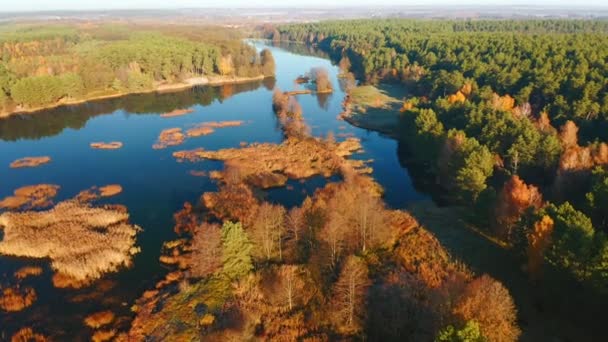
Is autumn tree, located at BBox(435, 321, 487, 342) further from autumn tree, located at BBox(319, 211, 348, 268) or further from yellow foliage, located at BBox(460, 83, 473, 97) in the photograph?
yellow foliage, located at BBox(460, 83, 473, 97)

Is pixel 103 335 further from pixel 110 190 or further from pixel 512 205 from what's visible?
pixel 512 205

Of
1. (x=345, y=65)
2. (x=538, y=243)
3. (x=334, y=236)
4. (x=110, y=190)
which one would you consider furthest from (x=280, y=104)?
(x=538, y=243)

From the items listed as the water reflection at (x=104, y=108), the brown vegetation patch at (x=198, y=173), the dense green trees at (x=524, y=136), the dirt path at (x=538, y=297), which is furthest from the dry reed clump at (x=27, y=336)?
the water reflection at (x=104, y=108)

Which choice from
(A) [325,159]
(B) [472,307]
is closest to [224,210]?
(A) [325,159]

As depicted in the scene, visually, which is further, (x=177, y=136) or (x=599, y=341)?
(x=177, y=136)

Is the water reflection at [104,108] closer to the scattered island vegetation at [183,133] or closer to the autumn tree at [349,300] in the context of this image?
the scattered island vegetation at [183,133]

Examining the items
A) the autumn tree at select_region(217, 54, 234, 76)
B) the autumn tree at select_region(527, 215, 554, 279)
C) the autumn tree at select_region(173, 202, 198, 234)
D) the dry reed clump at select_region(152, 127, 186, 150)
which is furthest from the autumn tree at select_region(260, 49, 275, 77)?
the autumn tree at select_region(527, 215, 554, 279)

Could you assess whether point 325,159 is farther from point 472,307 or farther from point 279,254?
point 472,307
